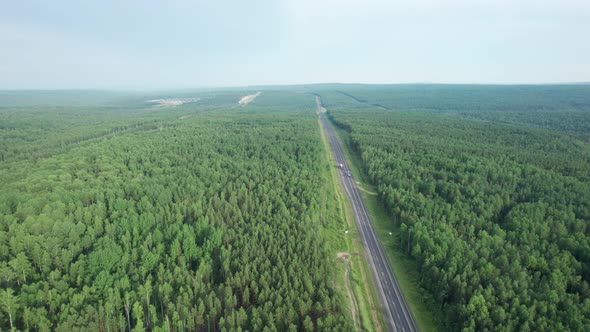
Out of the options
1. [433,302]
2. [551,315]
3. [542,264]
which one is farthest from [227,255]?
[542,264]

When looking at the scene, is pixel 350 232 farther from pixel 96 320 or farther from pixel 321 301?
pixel 96 320

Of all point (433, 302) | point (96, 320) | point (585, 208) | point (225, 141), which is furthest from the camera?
point (225, 141)

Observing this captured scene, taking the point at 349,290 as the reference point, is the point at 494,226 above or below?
above

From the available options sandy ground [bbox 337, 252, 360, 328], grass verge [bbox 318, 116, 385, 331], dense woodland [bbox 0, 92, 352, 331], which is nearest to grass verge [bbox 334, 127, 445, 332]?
grass verge [bbox 318, 116, 385, 331]

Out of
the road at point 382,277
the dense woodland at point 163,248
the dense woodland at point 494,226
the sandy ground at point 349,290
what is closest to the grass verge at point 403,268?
the road at point 382,277

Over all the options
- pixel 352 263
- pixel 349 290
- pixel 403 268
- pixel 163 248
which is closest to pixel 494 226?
pixel 403 268

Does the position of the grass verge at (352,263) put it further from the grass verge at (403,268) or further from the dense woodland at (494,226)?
the dense woodland at (494,226)

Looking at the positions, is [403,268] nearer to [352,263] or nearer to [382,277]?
[382,277]

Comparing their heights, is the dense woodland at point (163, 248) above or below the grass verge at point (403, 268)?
above
